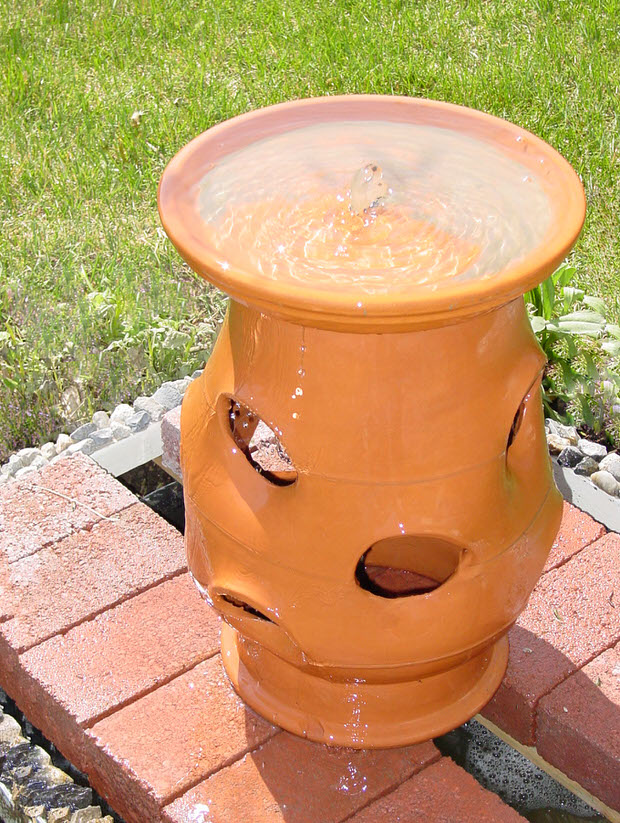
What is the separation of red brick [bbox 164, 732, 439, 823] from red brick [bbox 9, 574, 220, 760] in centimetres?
31

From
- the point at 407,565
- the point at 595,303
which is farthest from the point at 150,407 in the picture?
the point at 595,303

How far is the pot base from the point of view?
2.38 m

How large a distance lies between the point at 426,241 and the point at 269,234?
280mm

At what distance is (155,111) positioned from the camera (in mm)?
5336

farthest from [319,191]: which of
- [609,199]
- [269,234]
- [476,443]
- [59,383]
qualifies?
[609,199]

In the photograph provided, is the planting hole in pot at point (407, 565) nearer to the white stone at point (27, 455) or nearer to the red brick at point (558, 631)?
the red brick at point (558, 631)

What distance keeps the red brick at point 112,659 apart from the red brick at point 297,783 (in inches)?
12.2

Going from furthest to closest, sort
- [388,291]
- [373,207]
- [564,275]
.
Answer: [564,275], [373,207], [388,291]

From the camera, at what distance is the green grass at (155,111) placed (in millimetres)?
3824

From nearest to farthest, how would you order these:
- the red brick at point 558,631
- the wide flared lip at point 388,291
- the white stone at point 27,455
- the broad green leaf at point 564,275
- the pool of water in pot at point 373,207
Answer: the wide flared lip at point 388,291 → the pool of water in pot at point 373,207 → the red brick at point 558,631 → the white stone at point 27,455 → the broad green leaf at point 564,275

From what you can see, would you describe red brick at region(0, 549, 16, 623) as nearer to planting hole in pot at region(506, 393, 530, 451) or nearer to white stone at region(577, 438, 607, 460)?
planting hole in pot at region(506, 393, 530, 451)

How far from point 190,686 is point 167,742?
0.17 metres

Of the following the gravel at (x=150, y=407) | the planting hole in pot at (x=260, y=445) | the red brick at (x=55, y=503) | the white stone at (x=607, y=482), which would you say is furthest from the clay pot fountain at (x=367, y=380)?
the gravel at (x=150, y=407)

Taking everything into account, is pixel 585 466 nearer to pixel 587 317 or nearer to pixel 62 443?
pixel 587 317
